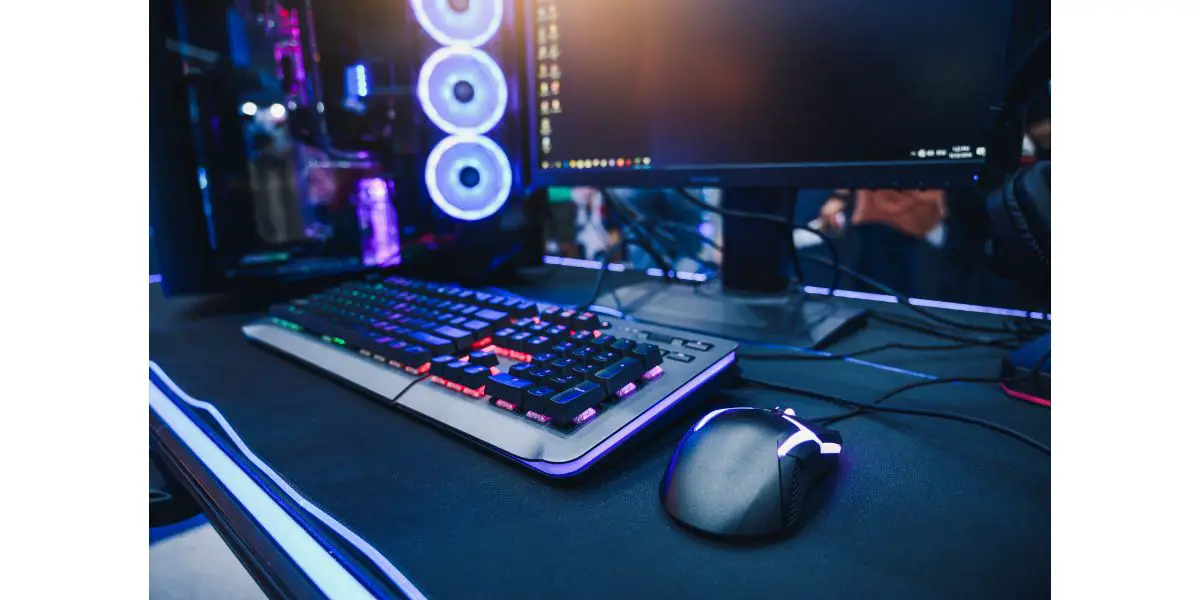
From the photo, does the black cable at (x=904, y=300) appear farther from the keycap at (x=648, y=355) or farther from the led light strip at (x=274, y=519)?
the led light strip at (x=274, y=519)

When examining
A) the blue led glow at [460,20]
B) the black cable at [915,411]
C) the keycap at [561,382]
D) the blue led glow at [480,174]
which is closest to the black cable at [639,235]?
the blue led glow at [480,174]

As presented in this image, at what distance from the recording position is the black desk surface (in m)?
0.27

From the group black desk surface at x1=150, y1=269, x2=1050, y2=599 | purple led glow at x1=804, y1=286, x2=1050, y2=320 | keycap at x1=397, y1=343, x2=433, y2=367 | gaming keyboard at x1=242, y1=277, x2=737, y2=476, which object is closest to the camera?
black desk surface at x1=150, y1=269, x2=1050, y2=599

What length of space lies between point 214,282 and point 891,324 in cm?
82

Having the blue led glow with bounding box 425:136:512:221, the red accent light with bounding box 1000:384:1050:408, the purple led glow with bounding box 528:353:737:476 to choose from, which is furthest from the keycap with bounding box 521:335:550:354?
the blue led glow with bounding box 425:136:512:221

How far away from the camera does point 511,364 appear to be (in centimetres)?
48

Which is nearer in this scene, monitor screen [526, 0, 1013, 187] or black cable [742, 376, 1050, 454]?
black cable [742, 376, 1050, 454]

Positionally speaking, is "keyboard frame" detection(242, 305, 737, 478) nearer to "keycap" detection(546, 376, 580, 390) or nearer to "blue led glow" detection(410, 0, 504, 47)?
"keycap" detection(546, 376, 580, 390)

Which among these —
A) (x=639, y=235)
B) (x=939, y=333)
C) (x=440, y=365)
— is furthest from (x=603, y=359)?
(x=639, y=235)

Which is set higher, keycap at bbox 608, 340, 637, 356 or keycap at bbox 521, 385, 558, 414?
keycap at bbox 608, 340, 637, 356

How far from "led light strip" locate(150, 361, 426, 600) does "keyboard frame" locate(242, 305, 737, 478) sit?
93 mm

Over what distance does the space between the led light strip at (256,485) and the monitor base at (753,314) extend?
0.41 metres
